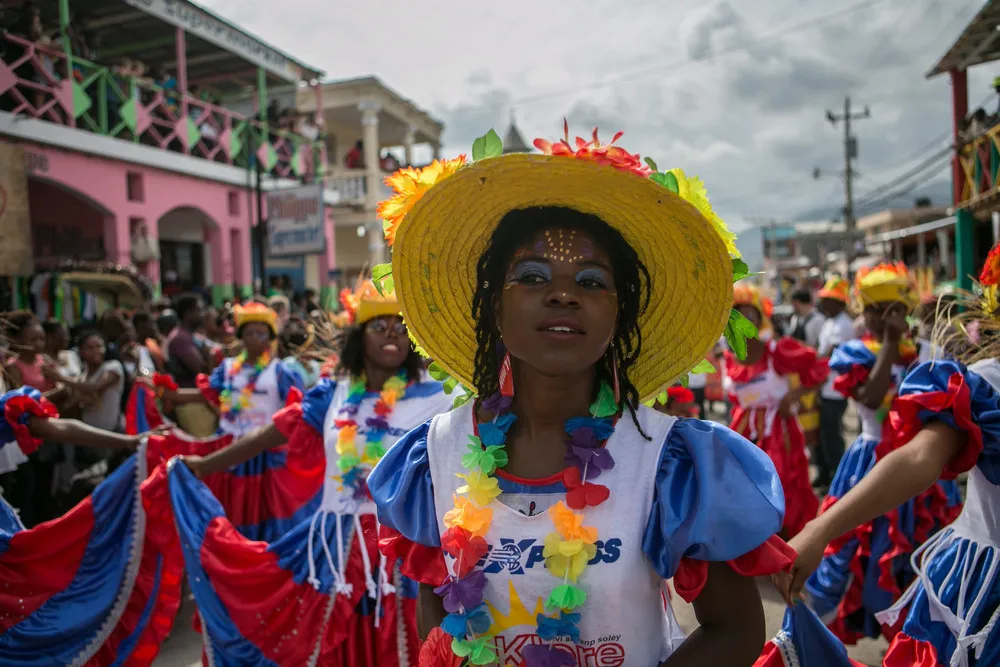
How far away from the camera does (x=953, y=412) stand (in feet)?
7.38

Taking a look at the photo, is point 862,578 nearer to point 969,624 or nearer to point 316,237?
point 969,624

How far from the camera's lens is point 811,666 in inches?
74.4

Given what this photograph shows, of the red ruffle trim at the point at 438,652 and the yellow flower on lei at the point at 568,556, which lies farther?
the red ruffle trim at the point at 438,652

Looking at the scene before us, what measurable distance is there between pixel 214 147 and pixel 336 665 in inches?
547

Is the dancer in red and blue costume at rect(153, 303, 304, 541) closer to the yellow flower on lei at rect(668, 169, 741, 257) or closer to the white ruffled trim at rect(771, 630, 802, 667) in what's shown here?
the white ruffled trim at rect(771, 630, 802, 667)

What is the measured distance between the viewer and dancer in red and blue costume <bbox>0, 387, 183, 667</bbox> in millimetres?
3387

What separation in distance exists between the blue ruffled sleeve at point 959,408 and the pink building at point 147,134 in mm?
9714

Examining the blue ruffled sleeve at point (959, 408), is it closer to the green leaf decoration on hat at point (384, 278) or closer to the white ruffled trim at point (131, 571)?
the green leaf decoration on hat at point (384, 278)

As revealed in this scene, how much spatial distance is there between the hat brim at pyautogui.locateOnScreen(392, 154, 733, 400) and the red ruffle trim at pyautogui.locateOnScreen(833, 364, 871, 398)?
369 cm

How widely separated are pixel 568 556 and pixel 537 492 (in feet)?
0.59

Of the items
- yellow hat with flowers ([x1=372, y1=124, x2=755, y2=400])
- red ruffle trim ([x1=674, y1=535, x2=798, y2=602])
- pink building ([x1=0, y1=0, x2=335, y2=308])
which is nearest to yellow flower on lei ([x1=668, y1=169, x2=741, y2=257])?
yellow hat with flowers ([x1=372, y1=124, x2=755, y2=400])

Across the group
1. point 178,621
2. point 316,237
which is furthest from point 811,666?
point 316,237

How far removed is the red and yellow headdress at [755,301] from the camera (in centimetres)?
607

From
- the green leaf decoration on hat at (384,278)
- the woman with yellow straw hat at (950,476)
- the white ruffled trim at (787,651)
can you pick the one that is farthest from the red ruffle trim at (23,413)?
the woman with yellow straw hat at (950,476)
